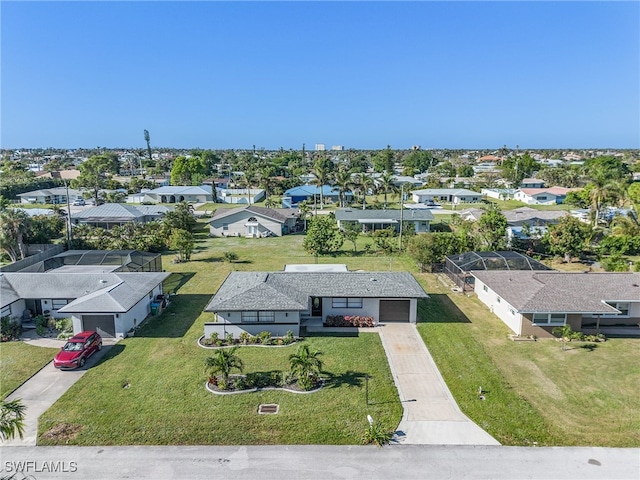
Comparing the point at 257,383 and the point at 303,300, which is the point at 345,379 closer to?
the point at 257,383

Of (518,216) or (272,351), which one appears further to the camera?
(518,216)

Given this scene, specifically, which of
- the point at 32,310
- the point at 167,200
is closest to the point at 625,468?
the point at 32,310

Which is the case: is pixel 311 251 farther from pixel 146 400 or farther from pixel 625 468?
pixel 625 468

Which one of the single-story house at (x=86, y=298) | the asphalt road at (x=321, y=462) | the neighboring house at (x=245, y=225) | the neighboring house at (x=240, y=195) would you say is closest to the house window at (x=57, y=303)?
the single-story house at (x=86, y=298)

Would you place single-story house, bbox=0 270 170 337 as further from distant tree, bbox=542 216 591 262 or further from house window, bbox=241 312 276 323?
distant tree, bbox=542 216 591 262

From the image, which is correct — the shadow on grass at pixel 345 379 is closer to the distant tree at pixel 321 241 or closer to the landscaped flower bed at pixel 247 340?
the landscaped flower bed at pixel 247 340

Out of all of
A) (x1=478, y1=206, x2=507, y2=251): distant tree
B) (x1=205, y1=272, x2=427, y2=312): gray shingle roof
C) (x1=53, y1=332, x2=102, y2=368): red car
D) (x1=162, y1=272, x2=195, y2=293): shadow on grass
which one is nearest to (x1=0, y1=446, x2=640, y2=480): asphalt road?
(x1=53, y1=332, x2=102, y2=368): red car
